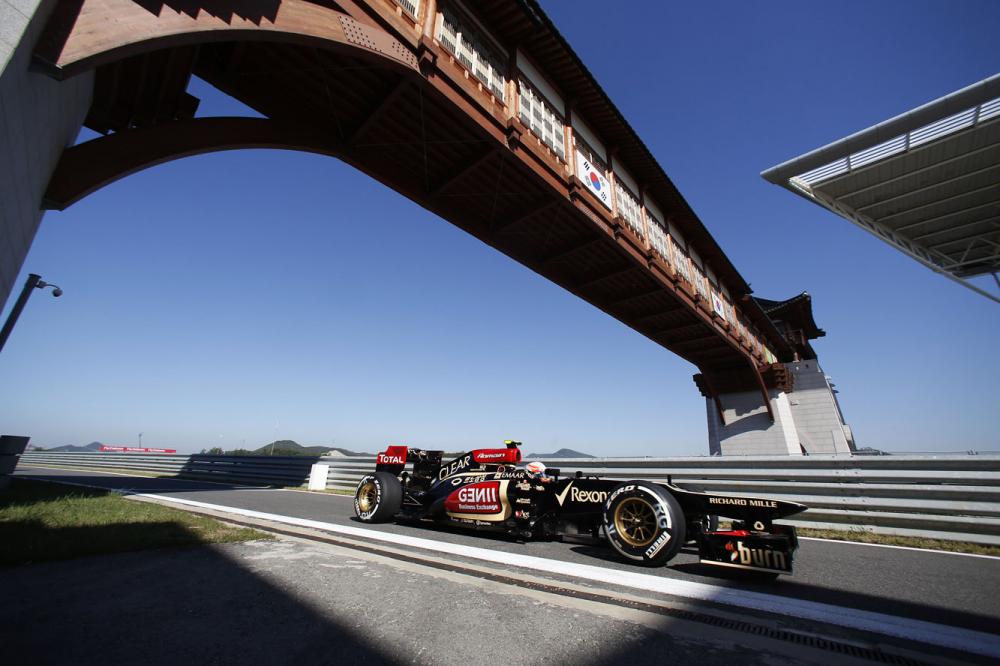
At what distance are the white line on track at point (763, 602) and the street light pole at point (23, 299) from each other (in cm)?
909

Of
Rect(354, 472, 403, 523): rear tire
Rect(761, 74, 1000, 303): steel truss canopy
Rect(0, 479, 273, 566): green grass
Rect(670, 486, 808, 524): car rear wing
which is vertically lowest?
Rect(0, 479, 273, 566): green grass

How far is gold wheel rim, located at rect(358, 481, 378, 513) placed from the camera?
588 cm

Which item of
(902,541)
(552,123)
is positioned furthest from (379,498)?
(552,123)

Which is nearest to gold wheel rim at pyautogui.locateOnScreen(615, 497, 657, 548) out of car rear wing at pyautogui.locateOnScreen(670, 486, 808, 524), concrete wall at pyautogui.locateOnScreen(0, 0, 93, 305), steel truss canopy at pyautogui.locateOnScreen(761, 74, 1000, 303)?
car rear wing at pyautogui.locateOnScreen(670, 486, 808, 524)

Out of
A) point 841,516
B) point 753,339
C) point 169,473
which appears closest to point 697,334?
point 753,339

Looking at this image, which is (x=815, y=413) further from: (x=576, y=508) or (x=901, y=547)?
(x=576, y=508)

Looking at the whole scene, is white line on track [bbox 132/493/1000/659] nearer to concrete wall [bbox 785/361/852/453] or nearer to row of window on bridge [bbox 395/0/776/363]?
row of window on bridge [bbox 395/0/776/363]

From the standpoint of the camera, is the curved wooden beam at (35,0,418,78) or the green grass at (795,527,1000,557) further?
the green grass at (795,527,1000,557)

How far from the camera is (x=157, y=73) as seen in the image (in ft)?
16.1

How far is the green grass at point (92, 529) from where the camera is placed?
126 inches

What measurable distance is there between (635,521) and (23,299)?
40.1 ft

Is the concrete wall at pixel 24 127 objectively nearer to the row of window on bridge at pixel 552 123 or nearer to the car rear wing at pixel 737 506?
the row of window on bridge at pixel 552 123

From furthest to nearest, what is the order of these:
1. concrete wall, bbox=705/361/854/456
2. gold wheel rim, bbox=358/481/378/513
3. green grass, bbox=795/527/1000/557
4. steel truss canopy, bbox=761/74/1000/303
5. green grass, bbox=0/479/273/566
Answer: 1. concrete wall, bbox=705/361/854/456
2. steel truss canopy, bbox=761/74/1000/303
3. gold wheel rim, bbox=358/481/378/513
4. green grass, bbox=795/527/1000/557
5. green grass, bbox=0/479/273/566

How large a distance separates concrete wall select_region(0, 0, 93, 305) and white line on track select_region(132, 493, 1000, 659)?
403 cm
